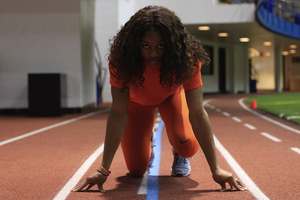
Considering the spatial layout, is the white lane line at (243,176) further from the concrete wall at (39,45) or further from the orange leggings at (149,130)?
the concrete wall at (39,45)

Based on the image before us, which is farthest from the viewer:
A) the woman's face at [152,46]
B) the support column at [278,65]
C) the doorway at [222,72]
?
the support column at [278,65]

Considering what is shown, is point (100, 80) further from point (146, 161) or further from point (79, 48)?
point (146, 161)

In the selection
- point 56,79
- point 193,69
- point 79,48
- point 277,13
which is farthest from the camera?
point 277,13

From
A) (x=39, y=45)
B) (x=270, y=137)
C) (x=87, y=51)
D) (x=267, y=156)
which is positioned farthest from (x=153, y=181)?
(x=87, y=51)

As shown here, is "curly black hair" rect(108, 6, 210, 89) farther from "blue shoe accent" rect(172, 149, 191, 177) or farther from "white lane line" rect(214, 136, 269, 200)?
"white lane line" rect(214, 136, 269, 200)

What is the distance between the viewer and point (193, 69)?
263 cm

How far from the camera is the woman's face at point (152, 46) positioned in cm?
240

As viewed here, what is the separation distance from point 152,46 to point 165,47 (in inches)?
3.9

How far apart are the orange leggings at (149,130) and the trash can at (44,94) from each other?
7.29m

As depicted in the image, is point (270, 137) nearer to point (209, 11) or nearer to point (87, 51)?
point (87, 51)

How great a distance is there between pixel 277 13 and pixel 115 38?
20538mm

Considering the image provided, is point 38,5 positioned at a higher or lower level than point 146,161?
higher

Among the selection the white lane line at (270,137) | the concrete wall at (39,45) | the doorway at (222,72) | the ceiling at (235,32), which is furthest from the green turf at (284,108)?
the doorway at (222,72)

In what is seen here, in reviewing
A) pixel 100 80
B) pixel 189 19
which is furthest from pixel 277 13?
pixel 100 80
